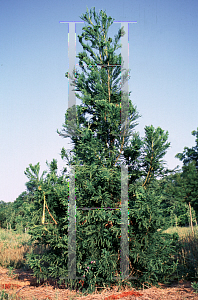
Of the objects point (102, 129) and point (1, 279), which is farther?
point (1, 279)

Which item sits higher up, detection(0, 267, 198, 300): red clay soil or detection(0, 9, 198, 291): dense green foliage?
detection(0, 9, 198, 291): dense green foliage

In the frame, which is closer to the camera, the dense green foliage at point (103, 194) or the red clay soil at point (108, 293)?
the red clay soil at point (108, 293)

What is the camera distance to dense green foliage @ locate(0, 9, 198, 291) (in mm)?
5082

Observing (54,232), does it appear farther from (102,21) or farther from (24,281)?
(102,21)

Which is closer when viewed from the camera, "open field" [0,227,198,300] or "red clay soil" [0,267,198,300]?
"red clay soil" [0,267,198,300]

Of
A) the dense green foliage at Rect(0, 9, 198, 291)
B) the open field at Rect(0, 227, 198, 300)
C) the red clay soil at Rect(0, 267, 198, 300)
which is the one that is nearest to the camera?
the red clay soil at Rect(0, 267, 198, 300)

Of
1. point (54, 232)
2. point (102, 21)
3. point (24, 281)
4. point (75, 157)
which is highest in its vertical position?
point (102, 21)

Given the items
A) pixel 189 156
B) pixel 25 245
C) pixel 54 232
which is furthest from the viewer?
pixel 189 156

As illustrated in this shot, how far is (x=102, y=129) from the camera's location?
621cm

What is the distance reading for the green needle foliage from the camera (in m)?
5.08

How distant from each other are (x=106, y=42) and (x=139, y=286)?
5.74 meters

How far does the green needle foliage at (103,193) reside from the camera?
508 centimetres

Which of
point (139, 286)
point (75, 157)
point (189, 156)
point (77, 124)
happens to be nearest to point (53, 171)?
point (75, 157)

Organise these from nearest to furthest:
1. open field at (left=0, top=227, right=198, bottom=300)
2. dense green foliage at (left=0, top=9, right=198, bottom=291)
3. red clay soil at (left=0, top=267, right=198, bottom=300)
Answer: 1. red clay soil at (left=0, top=267, right=198, bottom=300)
2. open field at (left=0, top=227, right=198, bottom=300)
3. dense green foliage at (left=0, top=9, right=198, bottom=291)
